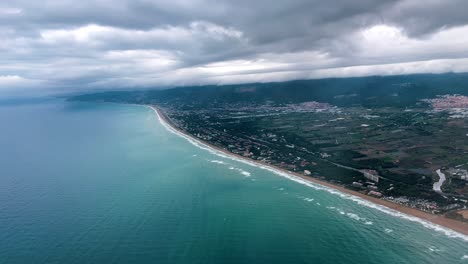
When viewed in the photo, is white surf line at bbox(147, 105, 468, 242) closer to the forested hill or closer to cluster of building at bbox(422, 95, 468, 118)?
cluster of building at bbox(422, 95, 468, 118)

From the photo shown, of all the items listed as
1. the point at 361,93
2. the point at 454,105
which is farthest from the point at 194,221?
the point at 361,93

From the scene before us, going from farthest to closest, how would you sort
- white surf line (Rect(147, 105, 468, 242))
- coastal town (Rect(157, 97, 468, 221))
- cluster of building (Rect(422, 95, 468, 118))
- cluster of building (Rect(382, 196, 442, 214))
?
cluster of building (Rect(422, 95, 468, 118))
coastal town (Rect(157, 97, 468, 221))
cluster of building (Rect(382, 196, 442, 214))
white surf line (Rect(147, 105, 468, 242))

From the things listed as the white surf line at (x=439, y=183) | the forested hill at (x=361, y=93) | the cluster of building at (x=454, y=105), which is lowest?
the white surf line at (x=439, y=183)

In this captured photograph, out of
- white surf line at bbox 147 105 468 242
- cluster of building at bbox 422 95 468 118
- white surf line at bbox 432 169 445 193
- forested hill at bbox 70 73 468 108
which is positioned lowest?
white surf line at bbox 147 105 468 242

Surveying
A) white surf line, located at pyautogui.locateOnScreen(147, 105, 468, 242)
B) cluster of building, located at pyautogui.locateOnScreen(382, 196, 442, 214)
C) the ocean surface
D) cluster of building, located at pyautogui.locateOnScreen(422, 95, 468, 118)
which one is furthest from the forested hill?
the ocean surface

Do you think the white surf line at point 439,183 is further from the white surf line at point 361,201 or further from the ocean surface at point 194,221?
the ocean surface at point 194,221

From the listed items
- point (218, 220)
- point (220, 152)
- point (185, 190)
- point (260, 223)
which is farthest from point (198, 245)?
point (220, 152)

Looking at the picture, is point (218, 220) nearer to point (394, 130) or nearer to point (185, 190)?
point (185, 190)

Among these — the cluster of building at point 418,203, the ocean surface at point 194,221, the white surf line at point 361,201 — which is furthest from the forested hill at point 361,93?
the ocean surface at point 194,221
